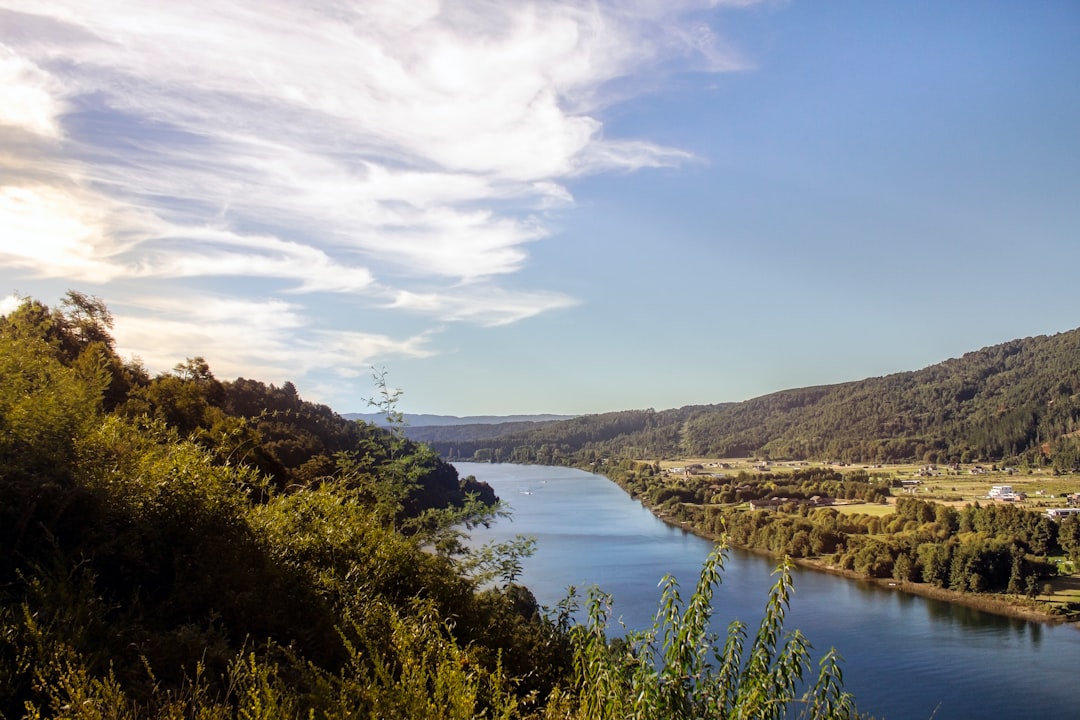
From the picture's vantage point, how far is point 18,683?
2498 millimetres

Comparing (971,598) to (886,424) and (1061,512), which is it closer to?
(1061,512)

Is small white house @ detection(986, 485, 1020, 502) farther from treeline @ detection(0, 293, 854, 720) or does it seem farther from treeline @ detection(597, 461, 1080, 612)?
treeline @ detection(0, 293, 854, 720)

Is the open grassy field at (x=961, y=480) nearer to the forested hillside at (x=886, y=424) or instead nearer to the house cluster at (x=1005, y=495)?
the house cluster at (x=1005, y=495)

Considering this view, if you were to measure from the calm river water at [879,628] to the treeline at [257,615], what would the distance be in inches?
A: 345

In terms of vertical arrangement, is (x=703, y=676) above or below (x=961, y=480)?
above

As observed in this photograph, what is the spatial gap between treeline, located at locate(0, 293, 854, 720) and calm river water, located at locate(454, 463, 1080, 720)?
28.8 ft

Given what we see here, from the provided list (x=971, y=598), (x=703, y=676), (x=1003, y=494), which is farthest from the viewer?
(x=1003, y=494)

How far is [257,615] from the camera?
3.89m

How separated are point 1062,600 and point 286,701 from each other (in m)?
30.5

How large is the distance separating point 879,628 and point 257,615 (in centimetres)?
2355

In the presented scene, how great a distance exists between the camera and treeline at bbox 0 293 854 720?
2.56 meters

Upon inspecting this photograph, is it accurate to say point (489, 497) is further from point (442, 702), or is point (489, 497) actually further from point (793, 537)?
point (442, 702)

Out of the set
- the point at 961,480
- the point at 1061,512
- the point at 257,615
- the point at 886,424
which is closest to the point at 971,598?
the point at 1061,512

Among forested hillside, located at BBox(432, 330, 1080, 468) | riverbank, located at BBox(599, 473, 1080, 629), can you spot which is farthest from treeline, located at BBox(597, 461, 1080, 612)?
forested hillside, located at BBox(432, 330, 1080, 468)
